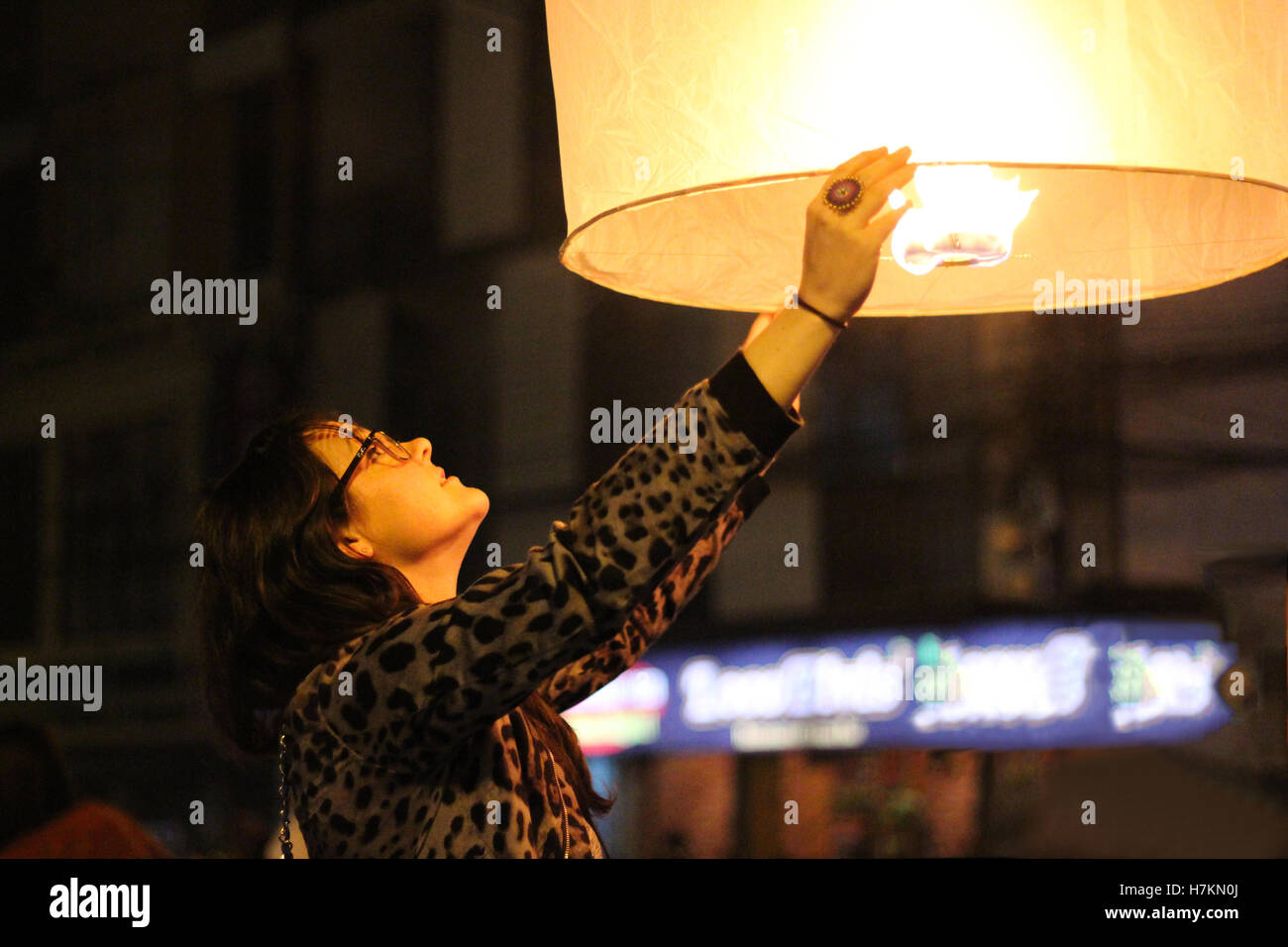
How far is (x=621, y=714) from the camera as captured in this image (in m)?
6.19

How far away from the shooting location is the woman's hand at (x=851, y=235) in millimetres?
873

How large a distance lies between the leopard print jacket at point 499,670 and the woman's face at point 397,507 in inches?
5.5

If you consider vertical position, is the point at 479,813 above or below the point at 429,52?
below

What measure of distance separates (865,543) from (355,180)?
2445 millimetres

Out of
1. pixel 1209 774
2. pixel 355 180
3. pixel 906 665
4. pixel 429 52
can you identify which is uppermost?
pixel 429 52

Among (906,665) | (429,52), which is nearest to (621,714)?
(906,665)

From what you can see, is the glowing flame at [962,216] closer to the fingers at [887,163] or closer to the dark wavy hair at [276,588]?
the fingers at [887,163]

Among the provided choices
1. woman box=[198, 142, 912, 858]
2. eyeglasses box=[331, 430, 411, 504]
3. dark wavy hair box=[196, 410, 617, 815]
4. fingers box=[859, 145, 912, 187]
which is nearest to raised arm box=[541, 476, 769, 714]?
woman box=[198, 142, 912, 858]


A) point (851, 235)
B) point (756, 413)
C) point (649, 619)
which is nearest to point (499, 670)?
point (756, 413)

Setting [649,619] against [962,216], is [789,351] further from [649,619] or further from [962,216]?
[649,619]

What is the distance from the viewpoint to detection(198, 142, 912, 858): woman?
0.92m

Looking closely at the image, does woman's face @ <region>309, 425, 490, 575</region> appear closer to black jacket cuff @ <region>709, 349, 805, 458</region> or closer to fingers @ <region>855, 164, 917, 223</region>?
black jacket cuff @ <region>709, 349, 805, 458</region>
